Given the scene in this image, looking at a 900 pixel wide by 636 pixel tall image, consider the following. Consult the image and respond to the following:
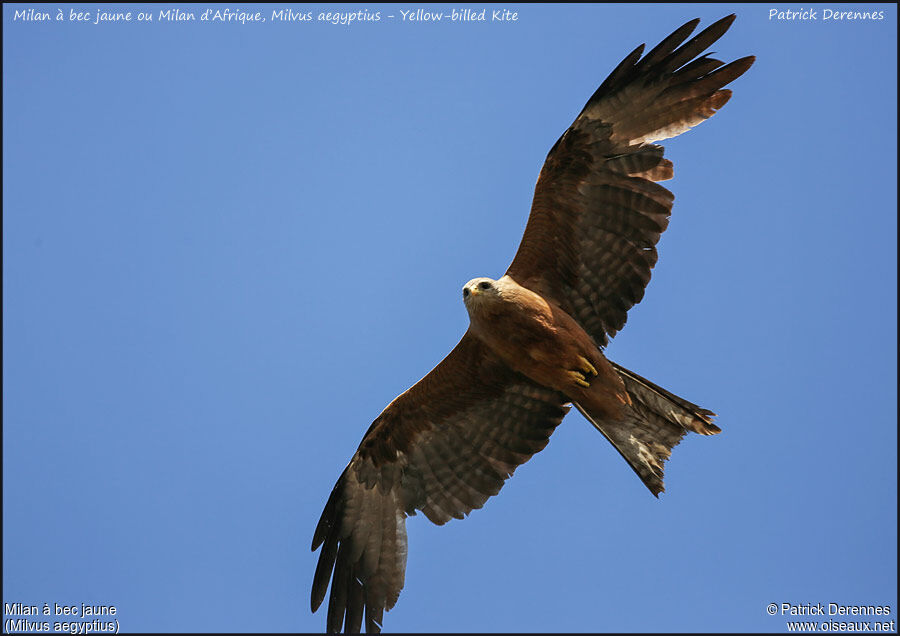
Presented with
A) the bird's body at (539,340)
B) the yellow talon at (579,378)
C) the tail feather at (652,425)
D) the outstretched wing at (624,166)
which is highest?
the outstretched wing at (624,166)

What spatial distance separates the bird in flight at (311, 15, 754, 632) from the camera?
8344 mm

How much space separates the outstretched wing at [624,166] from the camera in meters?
8.37

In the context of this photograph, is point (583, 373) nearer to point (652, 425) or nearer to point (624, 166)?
point (652, 425)

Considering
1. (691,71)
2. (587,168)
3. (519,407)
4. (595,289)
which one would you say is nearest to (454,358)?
(519,407)

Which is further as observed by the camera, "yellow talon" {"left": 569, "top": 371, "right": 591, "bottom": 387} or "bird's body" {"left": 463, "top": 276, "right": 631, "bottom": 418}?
"yellow talon" {"left": 569, "top": 371, "right": 591, "bottom": 387}

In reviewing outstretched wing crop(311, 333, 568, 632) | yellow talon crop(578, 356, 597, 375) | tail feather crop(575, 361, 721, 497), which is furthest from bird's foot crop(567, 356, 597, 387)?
outstretched wing crop(311, 333, 568, 632)

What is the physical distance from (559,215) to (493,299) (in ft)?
3.74

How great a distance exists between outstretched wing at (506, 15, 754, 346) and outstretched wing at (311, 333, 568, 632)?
1303 millimetres

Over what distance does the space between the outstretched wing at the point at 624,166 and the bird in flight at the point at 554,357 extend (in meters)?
0.01

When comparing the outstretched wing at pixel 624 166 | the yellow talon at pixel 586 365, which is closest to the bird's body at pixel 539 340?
the yellow talon at pixel 586 365

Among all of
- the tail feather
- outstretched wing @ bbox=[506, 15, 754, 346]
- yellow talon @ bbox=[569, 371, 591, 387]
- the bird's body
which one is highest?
outstretched wing @ bbox=[506, 15, 754, 346]

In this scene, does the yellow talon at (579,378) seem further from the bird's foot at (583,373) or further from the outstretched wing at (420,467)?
the outstretched wing at (420,467)

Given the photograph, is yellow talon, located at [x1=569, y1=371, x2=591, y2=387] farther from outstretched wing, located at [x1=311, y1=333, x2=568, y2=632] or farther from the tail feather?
outstretched wing, located at [x1=311, y1=333, x2=568, y2=632]

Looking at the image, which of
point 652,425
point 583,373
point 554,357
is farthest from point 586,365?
point 652,425
